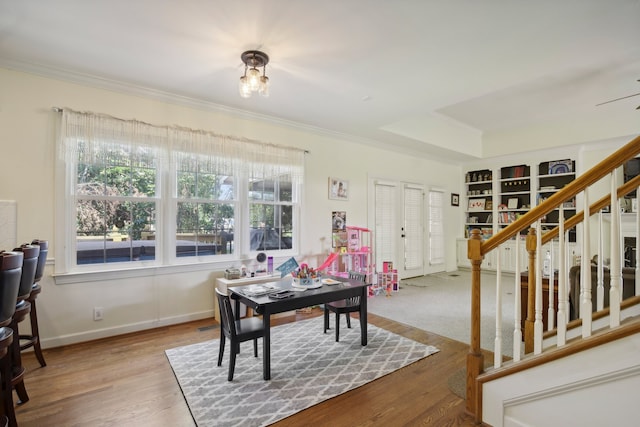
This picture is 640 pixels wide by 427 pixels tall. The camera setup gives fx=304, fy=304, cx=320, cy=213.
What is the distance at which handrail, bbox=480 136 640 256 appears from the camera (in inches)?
58.6

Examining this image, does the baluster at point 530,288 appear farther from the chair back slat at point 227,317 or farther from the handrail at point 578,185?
the chair back slat at point 227,317

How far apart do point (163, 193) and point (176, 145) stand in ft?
1.97

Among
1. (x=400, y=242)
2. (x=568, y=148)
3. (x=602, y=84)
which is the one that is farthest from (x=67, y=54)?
(x=568, y=148)

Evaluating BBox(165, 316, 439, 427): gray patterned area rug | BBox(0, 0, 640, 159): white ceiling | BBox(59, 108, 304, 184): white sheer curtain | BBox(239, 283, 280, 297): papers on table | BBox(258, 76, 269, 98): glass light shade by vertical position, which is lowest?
BBox(165, 316, 439, 427): gray patterned area rug

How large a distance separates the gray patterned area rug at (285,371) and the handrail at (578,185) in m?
1.48

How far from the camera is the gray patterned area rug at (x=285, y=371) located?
205 centimetres

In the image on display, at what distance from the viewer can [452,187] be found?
7562 mm

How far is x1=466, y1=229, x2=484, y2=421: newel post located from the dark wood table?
1184 mm

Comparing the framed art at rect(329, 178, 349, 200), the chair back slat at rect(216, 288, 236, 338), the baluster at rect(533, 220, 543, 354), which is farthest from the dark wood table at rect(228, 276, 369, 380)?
the framed art at rect(329, 178, 349, 200)

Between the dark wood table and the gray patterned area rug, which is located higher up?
the dark wood table

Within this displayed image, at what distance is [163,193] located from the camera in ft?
12.0

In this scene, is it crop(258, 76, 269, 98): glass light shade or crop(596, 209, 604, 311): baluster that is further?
crop(258, 76, 269, 98): glass light shade

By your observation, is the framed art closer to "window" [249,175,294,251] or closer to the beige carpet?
"window" [249,175,294,251]

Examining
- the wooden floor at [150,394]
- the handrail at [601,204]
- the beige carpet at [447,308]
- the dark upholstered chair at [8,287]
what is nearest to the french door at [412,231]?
the beige carpet at [447,308]
